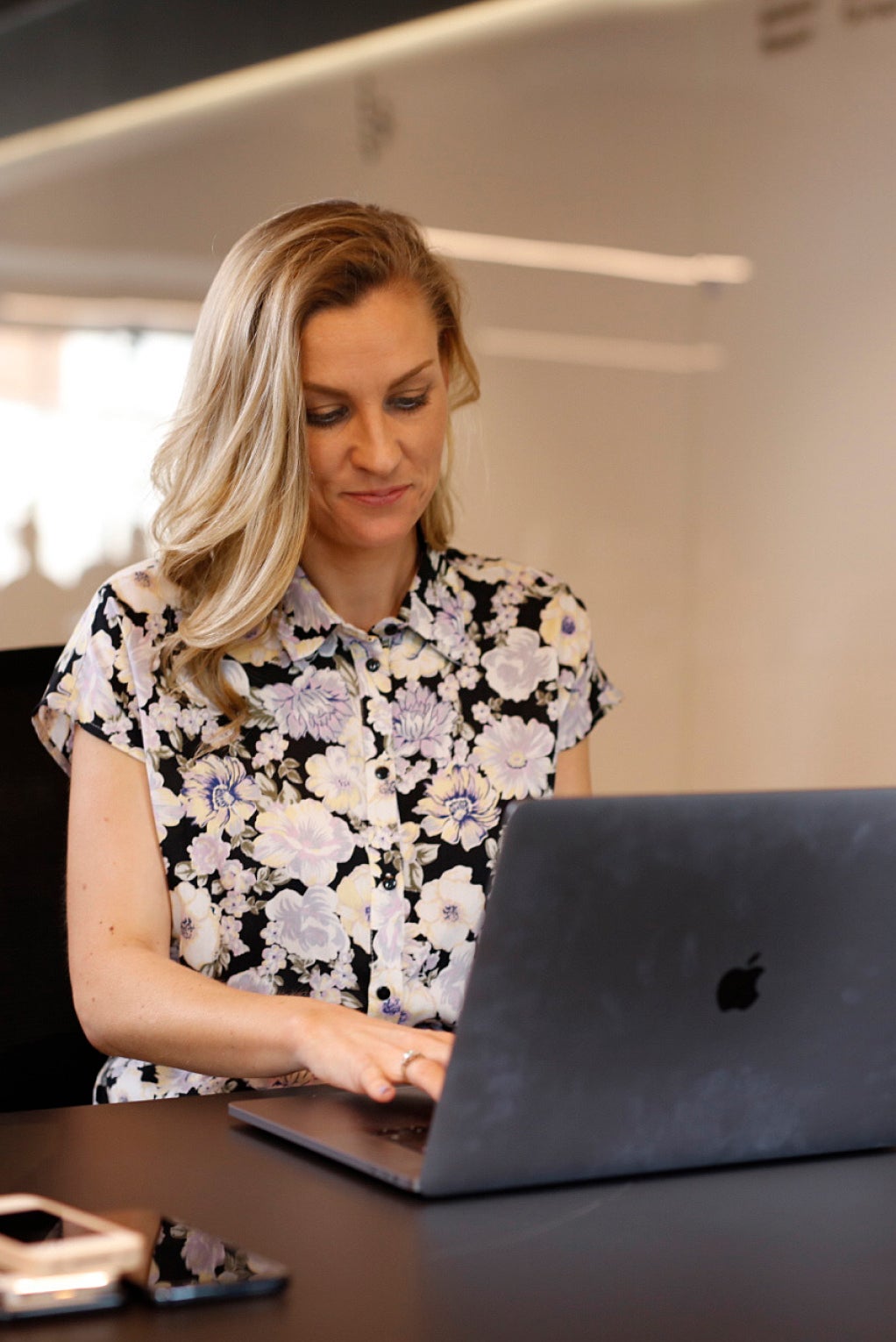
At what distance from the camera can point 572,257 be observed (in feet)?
11.2

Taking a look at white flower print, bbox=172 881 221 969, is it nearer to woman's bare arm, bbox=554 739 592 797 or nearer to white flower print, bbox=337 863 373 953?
white flower print, bbox=337 863 373 953

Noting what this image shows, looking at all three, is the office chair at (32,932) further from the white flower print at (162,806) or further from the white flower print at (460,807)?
the white flower print at (460,807)

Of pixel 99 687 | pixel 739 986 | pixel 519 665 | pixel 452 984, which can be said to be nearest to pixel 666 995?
pixel 739 986

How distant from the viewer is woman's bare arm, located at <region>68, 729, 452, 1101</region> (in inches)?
49.4

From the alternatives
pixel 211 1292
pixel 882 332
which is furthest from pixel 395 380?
pixel 882 332

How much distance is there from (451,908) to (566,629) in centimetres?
41

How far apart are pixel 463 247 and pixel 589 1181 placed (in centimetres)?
258

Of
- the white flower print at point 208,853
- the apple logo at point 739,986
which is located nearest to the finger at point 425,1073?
the apple logo at point 739,986

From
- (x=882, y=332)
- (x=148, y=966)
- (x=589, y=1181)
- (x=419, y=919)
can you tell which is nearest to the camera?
(x=589, y=1181)

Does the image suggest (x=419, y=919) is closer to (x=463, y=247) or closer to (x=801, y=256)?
(x=801, y=256)

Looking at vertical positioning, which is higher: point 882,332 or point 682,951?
point 882,332

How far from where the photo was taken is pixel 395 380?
1.78 m

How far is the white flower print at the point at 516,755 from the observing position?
74.0 inches

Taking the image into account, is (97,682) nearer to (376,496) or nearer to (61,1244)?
(376,496)
